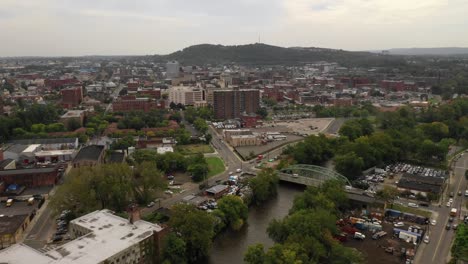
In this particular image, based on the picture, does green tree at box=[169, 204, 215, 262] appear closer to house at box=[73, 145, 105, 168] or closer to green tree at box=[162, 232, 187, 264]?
green tree at box=[162, 232, 187, 264]

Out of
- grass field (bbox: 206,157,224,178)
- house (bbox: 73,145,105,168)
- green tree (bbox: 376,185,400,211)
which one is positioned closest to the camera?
green tree (bbox: 376,185,400,211)

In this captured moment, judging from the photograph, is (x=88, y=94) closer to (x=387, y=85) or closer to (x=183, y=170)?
(x=183, y=170)

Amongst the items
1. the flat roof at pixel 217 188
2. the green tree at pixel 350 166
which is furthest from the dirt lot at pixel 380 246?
the flat roof at pixel 217 188

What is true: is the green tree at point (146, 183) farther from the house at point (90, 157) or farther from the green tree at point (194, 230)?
the house at point (90, 157)

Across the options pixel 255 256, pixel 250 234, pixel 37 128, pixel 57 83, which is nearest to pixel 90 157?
pixel 37 128

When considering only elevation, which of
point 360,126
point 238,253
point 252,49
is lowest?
point 238,253

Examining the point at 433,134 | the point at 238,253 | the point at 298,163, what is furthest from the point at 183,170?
the point at 433,134

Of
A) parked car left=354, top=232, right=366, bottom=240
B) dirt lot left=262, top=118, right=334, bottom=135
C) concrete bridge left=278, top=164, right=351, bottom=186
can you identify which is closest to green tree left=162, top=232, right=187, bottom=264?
parked car left=354, top=232, right=366, bottom=240
